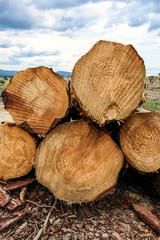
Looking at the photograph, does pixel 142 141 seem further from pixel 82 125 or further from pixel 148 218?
pixel 148 218

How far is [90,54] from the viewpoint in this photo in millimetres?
1940

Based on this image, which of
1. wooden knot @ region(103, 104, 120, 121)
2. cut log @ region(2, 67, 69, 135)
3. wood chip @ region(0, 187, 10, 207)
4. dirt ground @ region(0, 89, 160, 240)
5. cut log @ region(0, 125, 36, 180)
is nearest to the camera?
wooden knot @ region(103, 104, 120, 121)

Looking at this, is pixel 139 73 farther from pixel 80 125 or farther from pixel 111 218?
pixel 111 218

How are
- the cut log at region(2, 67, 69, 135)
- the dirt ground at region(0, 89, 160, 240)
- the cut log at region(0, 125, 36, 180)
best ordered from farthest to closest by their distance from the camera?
the cut log at region(0, 125, 36, 180), the cut log at region(2, 67, 69, 135), the dirt ground at region(0, 89, 160, 240)

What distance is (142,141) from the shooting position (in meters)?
2.29

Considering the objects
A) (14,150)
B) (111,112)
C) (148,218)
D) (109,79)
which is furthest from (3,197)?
(109,79)

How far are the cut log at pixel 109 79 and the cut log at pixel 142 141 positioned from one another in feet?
1.51

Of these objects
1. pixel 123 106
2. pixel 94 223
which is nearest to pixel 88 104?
pixel 123 106

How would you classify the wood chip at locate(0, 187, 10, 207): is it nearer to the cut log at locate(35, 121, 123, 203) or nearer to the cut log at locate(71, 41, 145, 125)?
the cut log at locate(35, 121, 123, 203)

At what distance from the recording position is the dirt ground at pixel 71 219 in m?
2.03

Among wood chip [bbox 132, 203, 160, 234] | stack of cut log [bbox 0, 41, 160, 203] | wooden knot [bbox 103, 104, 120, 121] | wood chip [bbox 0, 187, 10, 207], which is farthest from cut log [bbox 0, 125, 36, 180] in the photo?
wood chip [bbox 132, 203, 160, 234]

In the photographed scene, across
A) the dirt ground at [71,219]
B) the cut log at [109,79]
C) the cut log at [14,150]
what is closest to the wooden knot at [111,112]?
the cut log at [109,79]

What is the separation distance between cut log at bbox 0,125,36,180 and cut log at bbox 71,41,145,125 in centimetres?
100

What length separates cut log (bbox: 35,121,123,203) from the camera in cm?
219
